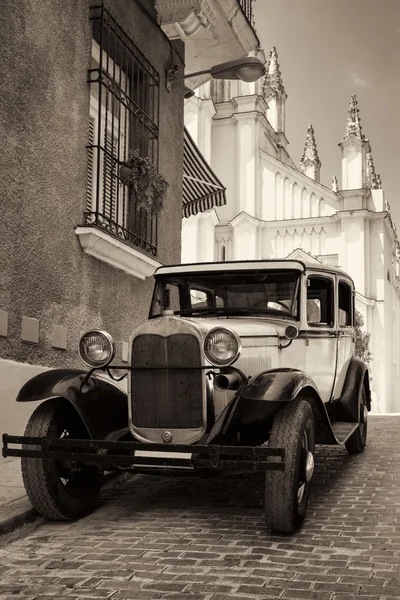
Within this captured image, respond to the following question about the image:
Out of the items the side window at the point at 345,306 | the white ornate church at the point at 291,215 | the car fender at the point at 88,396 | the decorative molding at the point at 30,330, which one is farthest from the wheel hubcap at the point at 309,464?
the white ornate church at the point at 291,215

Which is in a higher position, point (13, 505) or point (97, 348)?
point (97, 348)

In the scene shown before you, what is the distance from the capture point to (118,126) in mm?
8414

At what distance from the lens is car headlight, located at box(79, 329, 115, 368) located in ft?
15.4

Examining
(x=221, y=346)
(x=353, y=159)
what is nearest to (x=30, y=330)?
(x=221, y=346)

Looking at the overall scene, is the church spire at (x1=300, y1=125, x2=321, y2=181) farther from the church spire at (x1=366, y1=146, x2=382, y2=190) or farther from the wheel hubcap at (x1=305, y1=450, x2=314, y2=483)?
the wheel hubcap at (x1=305, y1=450, x2=314, y2=483)

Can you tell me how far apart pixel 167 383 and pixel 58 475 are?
0.97m

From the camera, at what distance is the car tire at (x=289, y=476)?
419 centimetres

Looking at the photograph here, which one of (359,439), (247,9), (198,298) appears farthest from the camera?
(247,9)

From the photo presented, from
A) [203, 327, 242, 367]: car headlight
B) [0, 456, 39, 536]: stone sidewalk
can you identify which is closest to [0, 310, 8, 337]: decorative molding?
[0, 456, 39, 536]: stone sidewalk

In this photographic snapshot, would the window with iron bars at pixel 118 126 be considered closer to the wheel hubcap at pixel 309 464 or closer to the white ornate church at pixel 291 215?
the wheel hubcap at pixel 309 464

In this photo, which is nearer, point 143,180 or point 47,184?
point 47,184

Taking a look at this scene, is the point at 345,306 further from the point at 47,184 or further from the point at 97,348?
the point at 47,184

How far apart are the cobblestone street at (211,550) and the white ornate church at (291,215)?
88.1 feet

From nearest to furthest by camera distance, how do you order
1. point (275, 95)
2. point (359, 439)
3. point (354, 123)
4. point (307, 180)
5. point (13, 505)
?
point (13, 505), point (359, 439), point (307, 180), point (354, 123), point (275, 95)
